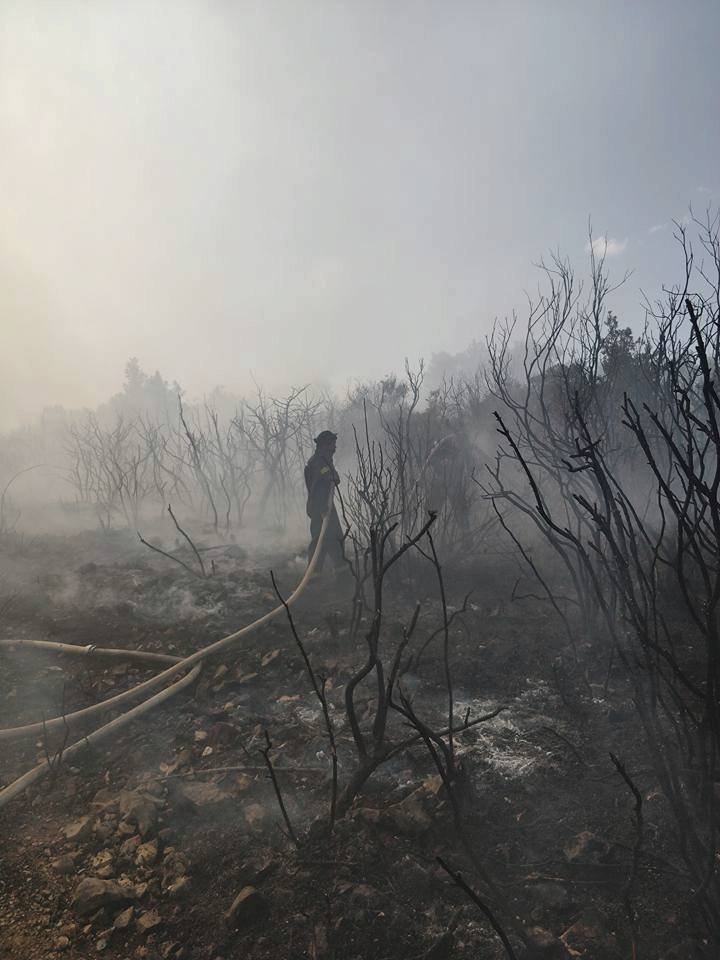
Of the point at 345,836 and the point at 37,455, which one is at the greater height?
the point at 37,455

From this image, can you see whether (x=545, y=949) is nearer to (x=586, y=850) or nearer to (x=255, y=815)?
(x=586, y=850)

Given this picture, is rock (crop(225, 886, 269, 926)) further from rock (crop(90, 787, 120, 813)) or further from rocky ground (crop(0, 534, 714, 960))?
rock (crop(90, 787, 120, 813))

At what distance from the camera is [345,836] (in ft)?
6.96

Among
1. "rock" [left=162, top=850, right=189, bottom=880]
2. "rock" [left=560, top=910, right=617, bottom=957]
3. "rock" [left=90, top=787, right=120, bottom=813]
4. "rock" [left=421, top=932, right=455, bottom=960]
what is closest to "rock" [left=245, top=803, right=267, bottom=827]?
"rock" [left=162, top=850, right=189, bottom=880]

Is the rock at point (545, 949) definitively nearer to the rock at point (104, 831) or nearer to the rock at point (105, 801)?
the rock at point (104, 831)

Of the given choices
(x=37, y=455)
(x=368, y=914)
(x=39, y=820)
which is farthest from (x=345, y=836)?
(x=37, y=455)

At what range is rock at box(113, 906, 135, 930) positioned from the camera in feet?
6.02

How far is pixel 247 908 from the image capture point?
5.95 feet

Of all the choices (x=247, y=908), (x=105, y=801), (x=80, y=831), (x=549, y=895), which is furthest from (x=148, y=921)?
(x=549, y=895)

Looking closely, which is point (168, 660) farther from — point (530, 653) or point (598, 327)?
point (598, 327)

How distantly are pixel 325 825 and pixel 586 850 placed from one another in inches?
43.3

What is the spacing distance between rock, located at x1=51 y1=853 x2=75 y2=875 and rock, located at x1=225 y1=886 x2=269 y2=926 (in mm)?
843

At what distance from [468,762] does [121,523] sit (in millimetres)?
12161

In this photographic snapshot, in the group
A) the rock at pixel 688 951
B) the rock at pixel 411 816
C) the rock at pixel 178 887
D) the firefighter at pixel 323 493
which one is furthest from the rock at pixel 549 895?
the firefighter at pixel 323 493
